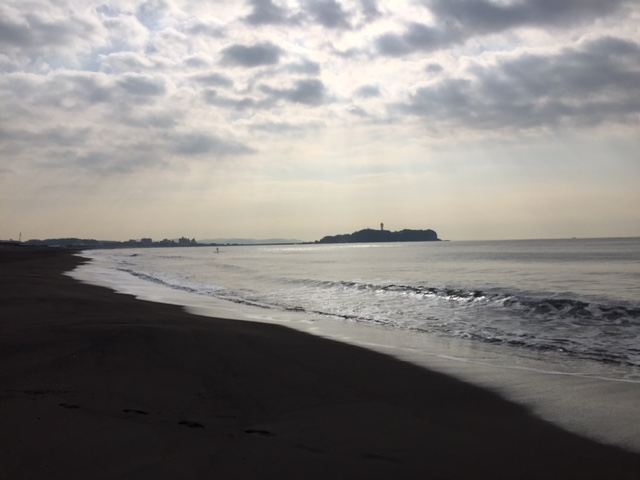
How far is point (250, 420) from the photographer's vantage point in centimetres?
541

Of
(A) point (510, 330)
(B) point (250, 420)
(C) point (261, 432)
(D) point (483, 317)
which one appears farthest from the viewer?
(D) point (483, 317)

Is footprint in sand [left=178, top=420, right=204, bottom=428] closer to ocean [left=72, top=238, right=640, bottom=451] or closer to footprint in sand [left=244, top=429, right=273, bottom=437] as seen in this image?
footprint in sand [left=244, top=429, right=273, bottom=437]

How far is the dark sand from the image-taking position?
422 centimetres

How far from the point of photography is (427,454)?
4609mm

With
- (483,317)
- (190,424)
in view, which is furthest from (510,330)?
(190,424)

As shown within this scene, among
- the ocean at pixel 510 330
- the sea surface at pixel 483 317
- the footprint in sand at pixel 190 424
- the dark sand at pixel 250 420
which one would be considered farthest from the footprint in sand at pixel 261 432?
Answer: the sea surface at pixel 483 317

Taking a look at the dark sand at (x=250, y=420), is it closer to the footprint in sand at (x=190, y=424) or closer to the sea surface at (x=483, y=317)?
the footprint in sand at (x=190, y=424)

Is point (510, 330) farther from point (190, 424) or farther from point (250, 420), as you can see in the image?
point (190, 424)

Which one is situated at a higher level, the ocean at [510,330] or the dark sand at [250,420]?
the dark sand at [250,420]

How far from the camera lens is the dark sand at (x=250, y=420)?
422cm

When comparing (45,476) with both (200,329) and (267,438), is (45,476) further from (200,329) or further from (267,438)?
(200,329)

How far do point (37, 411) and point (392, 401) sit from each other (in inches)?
165

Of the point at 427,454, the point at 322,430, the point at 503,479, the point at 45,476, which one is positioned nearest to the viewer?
the point at 45,476

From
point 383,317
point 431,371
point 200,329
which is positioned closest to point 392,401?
point 431,371
